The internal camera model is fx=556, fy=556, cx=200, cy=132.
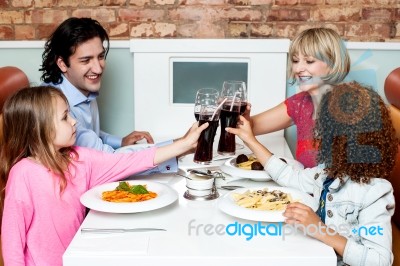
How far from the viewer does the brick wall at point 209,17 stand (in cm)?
282

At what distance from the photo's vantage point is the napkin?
122cm

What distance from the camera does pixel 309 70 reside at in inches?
78.1

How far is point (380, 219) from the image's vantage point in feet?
4.38

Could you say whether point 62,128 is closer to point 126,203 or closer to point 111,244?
point 126,203

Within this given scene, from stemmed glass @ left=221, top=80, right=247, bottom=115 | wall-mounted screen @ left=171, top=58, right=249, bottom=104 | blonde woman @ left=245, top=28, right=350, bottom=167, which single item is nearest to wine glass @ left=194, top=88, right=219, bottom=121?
stemmed glass @ left=221, top=80, right=247, bottom=115

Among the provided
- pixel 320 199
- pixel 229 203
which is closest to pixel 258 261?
pixel 229 203

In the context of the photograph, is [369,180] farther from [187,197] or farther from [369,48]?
[369,48]

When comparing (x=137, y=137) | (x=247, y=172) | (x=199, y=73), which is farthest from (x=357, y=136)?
(x=199, y=73)

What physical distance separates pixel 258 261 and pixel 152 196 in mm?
401

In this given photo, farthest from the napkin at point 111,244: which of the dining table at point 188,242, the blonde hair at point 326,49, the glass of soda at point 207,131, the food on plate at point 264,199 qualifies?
the blonde hair at point 326,49

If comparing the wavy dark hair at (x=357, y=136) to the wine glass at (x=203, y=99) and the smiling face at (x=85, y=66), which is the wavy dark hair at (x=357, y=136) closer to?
the wine glass at (x=203, y=99)

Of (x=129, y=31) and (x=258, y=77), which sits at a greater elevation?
(x=129, y=31)

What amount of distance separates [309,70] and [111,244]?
1048 mm

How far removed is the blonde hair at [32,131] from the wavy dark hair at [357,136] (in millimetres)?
744
